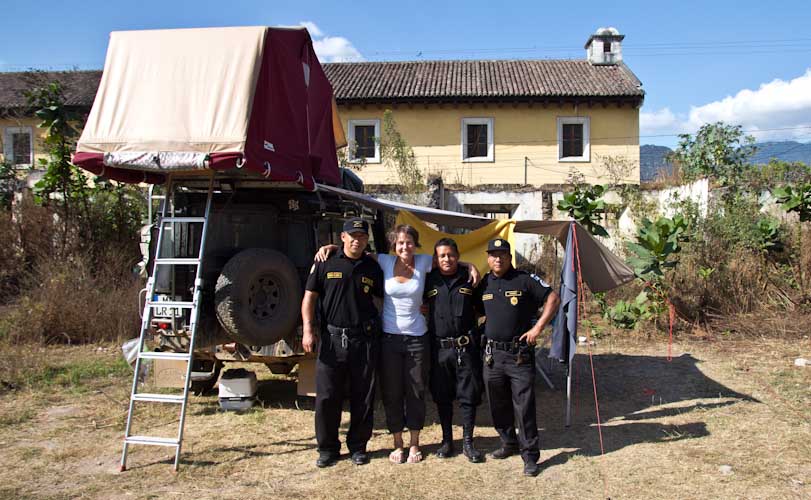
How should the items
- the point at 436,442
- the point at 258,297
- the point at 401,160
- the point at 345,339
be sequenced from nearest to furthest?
the point at 345,339 < the point at 258,297 < the point at 436,442 < the point at 401,160

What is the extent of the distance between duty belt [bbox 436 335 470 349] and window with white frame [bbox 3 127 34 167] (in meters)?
23.0

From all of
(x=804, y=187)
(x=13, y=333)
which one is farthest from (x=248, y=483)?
(x=804, y=187)

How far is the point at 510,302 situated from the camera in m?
5.20

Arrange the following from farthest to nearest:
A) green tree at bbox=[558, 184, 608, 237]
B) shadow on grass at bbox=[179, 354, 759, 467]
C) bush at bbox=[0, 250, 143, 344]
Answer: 1. green tree at bbox=[558, 184, 608, 237]
2. bush at bbox=[0, 250, 143, 344]
3. shadow on grass at bbox=[179, 354, 759, 467]

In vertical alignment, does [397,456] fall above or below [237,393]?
below

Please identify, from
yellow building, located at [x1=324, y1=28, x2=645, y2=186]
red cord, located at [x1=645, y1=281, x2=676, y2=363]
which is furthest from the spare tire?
yellow building, located at [x1=324, y1=28, x2=645, y2=186]

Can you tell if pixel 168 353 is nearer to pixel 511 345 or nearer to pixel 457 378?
pixel 457 378

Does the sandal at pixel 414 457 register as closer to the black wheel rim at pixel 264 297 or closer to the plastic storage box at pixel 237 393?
the black wheel rim at pixel 264 297

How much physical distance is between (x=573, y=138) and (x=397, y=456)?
19972 millimetres

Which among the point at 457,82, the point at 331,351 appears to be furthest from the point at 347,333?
the point at 457,82

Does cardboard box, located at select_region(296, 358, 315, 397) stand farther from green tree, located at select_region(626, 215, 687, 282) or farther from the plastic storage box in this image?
green tree, located at select_region(626, 215, 687, 282)

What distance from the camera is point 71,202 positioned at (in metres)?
12.3

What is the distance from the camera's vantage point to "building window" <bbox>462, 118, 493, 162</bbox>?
23.4 metres

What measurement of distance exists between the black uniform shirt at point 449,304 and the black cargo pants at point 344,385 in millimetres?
531
